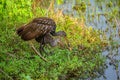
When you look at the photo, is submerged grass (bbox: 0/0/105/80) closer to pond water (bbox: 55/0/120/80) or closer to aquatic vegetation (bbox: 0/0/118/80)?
aquatic vegetation (bbox: 0/0/118/80)

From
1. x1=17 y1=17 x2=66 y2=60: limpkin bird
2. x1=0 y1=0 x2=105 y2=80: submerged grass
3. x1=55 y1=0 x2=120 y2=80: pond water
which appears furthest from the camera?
x1=55 y1=0 x2=120 y2=80: pond water

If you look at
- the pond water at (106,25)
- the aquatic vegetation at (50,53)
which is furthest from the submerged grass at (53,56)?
the pond water at (106,25)

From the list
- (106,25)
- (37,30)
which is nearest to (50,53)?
(37,30)

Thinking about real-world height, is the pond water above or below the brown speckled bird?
below

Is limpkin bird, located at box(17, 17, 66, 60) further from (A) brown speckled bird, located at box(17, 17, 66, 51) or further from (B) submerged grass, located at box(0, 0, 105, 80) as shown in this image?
(B) submerged grass, located at box(0, 0, 105, 80)

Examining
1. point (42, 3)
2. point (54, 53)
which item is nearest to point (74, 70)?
point (54, 53)

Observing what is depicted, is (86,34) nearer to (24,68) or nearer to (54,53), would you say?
(54,53)

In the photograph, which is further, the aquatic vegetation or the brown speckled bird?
the brown speckled bird

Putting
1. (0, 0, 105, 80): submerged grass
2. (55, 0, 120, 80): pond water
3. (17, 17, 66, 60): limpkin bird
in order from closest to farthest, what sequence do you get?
(0, 0, 105, 80): submerged grass
(17, 17, 66, 60): limpkin bird
(55, 0, 120, 80): pond water

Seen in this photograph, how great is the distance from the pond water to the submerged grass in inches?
7.7

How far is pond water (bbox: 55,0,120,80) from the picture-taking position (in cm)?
755

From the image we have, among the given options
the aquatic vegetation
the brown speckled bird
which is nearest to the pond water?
the aquatic vegetation

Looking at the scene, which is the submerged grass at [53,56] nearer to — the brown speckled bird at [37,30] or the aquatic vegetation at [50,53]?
the aquatic vegetation at [50,53]

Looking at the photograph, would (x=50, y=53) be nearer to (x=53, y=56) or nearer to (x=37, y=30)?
(x=53, y=56)
